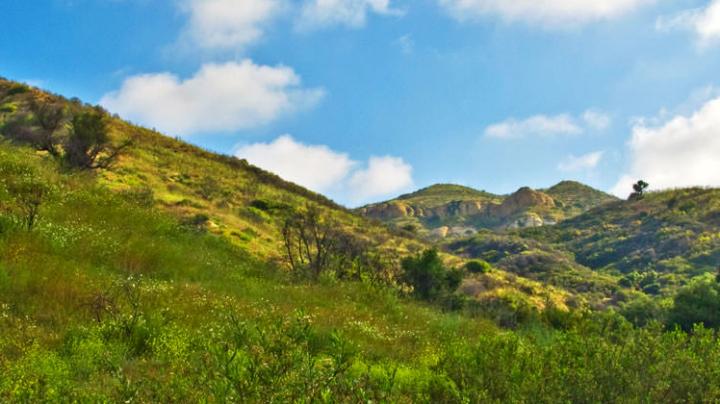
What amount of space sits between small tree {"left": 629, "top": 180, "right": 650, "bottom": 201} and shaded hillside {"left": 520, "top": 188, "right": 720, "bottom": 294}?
5.46ft

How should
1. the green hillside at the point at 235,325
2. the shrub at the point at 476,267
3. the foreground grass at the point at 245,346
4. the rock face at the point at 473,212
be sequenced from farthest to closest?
the rock face at the point at 473,212 < the shrub at the point at 476,267 < the green hillside at the point at 235,325 < the foreground grass at the point at 245,346

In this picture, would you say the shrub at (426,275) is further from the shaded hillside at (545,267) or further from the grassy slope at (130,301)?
the shaded hillside at (545,267)

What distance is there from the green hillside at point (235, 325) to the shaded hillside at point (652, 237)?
45452 mm

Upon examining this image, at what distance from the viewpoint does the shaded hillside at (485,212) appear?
14950 cm

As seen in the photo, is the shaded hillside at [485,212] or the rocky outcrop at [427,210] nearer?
the shaded hillside at [485,212]

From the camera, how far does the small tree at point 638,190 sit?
111 metres

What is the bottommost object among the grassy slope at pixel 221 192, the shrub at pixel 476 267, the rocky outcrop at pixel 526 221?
the shrub at pixel 476 267

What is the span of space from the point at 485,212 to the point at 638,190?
6805 cm

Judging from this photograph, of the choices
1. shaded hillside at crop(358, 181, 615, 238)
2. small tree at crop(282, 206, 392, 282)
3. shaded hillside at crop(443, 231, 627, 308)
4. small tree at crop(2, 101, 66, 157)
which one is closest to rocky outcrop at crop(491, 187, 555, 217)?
shaded hillside at crop(358, 181, 615, 238)

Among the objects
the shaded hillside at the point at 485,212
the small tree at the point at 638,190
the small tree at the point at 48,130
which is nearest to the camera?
the small tree at the point at 48,130

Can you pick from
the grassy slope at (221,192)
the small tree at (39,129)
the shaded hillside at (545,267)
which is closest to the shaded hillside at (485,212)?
the shaded hillside at (545,267)

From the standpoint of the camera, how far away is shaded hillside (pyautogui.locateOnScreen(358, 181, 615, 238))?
150m

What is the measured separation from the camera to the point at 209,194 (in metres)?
33.8

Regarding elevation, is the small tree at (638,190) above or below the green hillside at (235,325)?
above
